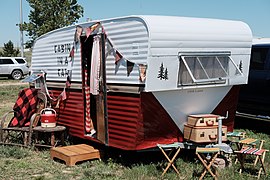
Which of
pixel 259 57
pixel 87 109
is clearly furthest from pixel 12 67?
pixel 87 109

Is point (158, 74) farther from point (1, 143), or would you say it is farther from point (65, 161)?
point (1, 143)

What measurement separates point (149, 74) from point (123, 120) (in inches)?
32.8

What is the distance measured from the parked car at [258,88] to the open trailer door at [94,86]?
12.0ft

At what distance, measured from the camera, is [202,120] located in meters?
5.80

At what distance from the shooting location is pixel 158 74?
536 centimetres

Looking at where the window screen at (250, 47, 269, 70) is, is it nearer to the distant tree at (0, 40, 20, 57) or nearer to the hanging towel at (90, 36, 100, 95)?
the hanging towel at (90, 36, 100, 95)

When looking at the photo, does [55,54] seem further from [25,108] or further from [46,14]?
[46,14]

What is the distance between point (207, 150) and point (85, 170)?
1843 mm

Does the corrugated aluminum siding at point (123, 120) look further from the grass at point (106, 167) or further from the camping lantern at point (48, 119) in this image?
the camping lantern at point (48, 119)

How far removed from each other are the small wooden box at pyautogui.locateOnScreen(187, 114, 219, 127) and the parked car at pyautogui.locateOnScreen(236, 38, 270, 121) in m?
2.74

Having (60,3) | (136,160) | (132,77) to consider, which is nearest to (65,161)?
(136,160)

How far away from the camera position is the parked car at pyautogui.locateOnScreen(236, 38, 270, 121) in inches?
327

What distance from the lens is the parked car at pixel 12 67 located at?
84.0ft

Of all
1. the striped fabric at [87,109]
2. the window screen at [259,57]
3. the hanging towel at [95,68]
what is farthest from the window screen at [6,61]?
the hanging towel at [95,68]
